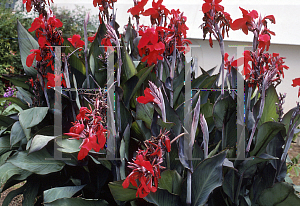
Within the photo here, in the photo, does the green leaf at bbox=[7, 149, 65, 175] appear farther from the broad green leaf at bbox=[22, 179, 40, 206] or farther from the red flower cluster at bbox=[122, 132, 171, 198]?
the red flower cluster at bbox=[122, 132, 171, 198]

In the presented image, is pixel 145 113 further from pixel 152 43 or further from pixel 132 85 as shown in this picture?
pixel 152 43

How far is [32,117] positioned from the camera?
1.13 m

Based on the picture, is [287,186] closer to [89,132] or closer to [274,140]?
[274,140]

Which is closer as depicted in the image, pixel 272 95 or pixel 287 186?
pixel 287 186

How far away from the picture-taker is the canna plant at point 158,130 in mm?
841

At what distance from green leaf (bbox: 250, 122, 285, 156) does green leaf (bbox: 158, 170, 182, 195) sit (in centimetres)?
32

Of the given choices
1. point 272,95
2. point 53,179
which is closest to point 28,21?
point 53,179

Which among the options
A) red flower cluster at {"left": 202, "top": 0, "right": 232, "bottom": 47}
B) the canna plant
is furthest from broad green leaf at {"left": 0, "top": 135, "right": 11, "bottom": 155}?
red flower cluster at {"left": 202, "top": 0, "right": 232, "bottom": 47}

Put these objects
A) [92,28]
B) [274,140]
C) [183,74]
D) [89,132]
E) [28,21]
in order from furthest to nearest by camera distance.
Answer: [92,28], [28,21], [183,74], [274,140], [89,132]

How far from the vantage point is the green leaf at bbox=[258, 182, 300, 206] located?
862mm

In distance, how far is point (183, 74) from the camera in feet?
4.47

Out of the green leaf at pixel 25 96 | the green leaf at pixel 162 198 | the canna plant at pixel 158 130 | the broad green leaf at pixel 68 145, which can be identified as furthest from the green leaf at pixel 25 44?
the green leaf at pixel 162 198

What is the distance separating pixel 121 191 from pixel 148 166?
297mm

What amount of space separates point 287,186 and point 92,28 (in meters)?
5.08
